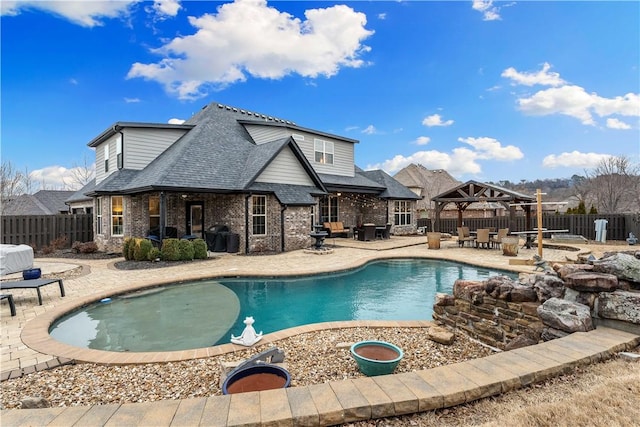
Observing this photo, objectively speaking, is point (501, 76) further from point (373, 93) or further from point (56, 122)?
point (56, 122)

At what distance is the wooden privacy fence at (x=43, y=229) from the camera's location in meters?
13.8

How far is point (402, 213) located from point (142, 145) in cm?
1606

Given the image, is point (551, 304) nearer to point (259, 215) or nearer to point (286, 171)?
point (259, 215)

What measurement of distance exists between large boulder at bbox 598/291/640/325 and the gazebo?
11302mm

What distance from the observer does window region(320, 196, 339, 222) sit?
19.6 metres

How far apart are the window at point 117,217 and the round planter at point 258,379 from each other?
13.1 meters

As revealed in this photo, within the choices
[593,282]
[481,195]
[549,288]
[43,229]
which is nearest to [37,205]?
[43,229]

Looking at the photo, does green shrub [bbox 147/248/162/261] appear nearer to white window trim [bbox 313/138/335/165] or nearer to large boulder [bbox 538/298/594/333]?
white window trim [bbox 313/138/335/165]

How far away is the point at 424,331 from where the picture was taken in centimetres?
468

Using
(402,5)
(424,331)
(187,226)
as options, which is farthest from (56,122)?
(424,331)

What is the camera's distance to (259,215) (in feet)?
45.1

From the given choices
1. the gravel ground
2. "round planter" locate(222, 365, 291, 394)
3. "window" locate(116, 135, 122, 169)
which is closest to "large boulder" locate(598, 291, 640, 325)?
the gravel ground

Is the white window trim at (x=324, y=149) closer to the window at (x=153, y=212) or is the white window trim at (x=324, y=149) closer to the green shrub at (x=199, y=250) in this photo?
the window at (x=153, y=212)

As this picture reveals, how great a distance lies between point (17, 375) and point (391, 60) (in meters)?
17.5
